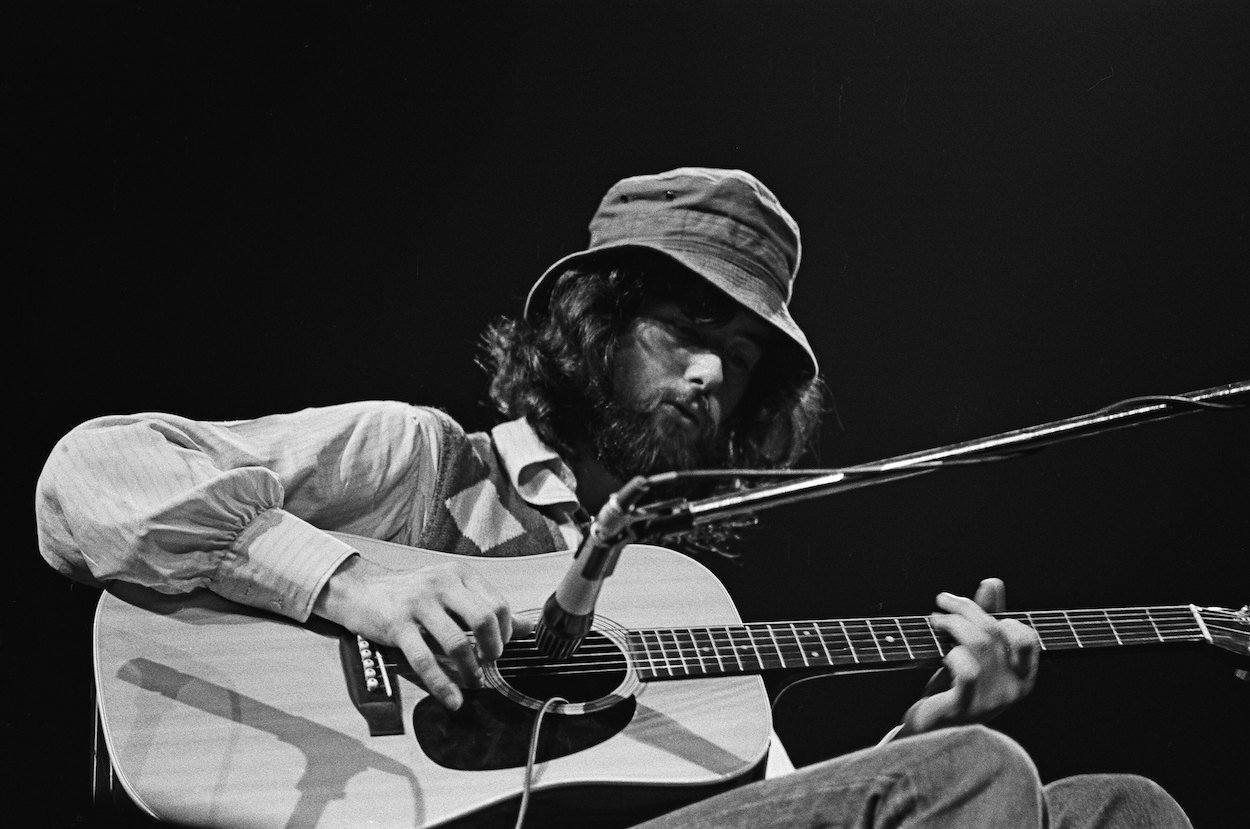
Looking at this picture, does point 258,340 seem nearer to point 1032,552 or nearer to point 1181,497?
point 1032,552

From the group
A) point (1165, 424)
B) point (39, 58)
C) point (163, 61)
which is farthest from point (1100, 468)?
point (39, 58)

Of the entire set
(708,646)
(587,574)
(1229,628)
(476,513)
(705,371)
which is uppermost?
(587,574)

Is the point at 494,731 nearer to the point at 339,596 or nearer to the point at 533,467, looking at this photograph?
the point at 339,596

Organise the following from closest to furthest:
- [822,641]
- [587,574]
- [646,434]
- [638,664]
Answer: [587,574] → [638,664] → [822,641] → [646,434]

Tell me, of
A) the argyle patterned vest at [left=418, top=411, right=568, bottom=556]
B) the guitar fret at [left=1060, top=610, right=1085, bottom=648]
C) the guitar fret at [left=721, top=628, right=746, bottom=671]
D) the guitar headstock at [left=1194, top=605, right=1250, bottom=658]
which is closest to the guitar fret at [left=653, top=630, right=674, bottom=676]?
the guitar fret at [left=721, top=628, right=746, bottom=671]

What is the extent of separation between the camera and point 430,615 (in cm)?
153

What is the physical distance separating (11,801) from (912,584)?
5.81 feet

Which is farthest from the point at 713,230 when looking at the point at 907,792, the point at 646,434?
the point at 907,792

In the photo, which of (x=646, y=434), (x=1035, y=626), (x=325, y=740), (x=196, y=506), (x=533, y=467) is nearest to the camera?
(x=325, y=740)

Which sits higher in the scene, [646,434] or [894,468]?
[894,468]

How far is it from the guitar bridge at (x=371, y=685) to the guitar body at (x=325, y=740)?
10 mm

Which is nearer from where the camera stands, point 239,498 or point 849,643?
point 239,498

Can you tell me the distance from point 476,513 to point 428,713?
20.4 inches

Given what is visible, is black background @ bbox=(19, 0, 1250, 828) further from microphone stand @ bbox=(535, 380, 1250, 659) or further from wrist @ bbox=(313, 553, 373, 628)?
microphone stand @ bbox=(535, 380, 1250, 659)
